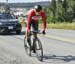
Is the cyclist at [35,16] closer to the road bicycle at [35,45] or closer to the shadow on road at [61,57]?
the road bicycle at [35,45]

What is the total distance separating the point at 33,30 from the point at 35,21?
1.00ft

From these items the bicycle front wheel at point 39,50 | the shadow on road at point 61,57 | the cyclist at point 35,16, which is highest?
the cyclist at point 35,16

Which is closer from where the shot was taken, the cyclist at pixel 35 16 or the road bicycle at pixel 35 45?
the cyclist at pixel 35 16

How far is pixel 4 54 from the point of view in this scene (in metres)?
13.2

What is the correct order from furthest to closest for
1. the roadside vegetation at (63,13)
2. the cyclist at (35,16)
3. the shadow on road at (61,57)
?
the roadside vegetation at (63,13)
the shadow on road at (61,57)
the cyclist at (35,16)

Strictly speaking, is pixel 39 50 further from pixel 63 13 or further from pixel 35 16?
pixel 63 13

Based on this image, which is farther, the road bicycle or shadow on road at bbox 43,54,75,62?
shadow on road at bbox 43,54,75,62

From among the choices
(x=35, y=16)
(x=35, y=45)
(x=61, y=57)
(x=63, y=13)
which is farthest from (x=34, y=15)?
(x=63, y=13)

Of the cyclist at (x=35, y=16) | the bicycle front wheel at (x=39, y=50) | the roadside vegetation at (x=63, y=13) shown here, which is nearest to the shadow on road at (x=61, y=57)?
the bicycle front wheel at (x=39, y=50)

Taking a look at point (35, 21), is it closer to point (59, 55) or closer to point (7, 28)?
point (59, 55)

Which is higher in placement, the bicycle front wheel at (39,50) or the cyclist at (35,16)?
the cyclist at (35,16)

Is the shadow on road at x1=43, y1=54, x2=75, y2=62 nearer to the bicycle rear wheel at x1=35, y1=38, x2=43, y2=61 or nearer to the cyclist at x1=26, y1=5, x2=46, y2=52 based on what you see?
the bicycle rear wheel at x1=35, y1=38, x2=43, y2=61

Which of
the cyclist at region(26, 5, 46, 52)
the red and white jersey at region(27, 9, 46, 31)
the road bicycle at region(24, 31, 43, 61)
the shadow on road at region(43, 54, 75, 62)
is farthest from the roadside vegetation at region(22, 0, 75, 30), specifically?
the red and white jersey at region(27, 9, 46, 31)

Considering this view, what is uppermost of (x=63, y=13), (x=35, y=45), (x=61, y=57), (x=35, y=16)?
(x=35, y=16)
